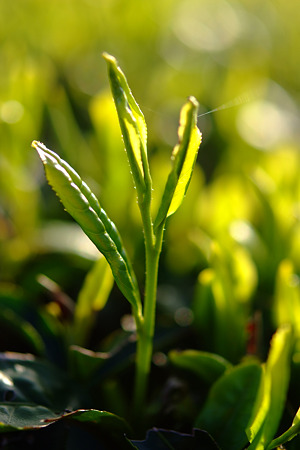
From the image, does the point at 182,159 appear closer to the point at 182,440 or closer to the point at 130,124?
the point at 130,124

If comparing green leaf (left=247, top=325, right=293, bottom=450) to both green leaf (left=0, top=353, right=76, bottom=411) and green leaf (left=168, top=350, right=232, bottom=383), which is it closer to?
green leaf (left=168, top=350, right=232, bottom=383)

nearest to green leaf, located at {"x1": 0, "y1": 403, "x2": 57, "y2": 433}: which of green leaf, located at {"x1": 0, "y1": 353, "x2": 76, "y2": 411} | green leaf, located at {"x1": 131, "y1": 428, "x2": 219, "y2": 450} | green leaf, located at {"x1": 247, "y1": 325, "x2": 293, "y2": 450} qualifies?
green leaf, located at {"x1": 0, "y1": 353, "x2": 76, "y2": 411}

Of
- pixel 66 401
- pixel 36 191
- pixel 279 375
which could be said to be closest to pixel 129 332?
pixel 66 401

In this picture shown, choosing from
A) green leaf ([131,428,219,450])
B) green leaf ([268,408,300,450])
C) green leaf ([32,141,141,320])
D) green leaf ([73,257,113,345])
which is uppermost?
green leaf ([32,141,141,320])

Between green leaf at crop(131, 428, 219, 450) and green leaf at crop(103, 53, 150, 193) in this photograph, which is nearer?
green leaf at crop(103, 53, 150, 193)

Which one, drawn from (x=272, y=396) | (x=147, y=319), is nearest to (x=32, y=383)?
(x=147, y=319)

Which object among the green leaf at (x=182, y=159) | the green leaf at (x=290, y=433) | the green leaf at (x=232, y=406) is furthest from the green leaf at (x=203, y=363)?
the green leaf at (x=182, y=159)

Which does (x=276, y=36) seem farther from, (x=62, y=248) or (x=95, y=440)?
(x=95, y=440)
